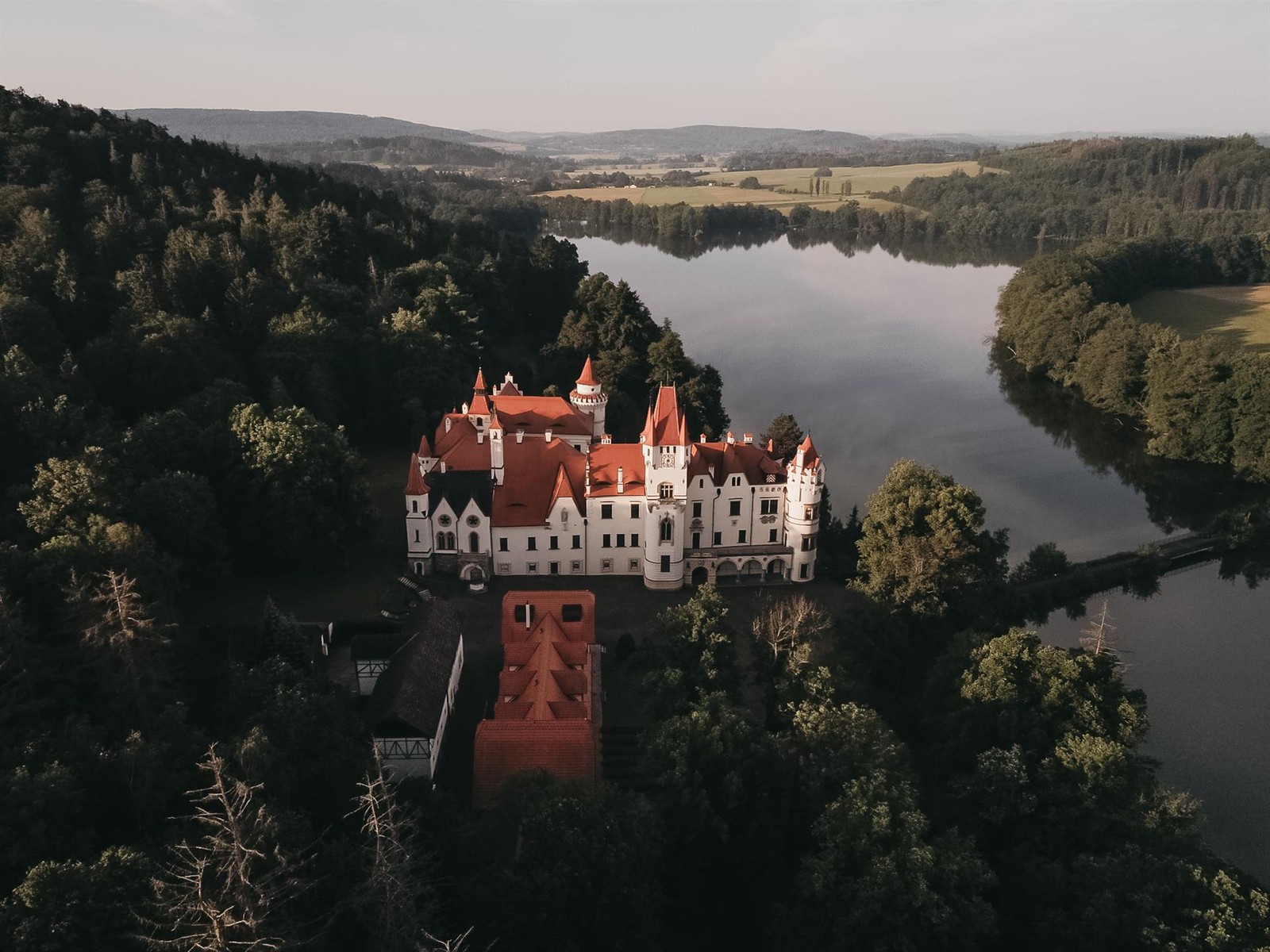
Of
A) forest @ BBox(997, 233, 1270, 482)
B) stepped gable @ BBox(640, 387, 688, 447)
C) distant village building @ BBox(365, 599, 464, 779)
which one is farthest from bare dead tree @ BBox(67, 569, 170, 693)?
forest @ BBox(997, 233, 1270, 482)

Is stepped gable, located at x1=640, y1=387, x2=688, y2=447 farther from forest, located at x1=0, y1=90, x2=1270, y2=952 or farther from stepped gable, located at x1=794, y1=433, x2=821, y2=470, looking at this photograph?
forest, located at x1=0, y1=90, x2=1270, y2=952

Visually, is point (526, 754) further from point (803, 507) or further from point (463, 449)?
point (463, 449)

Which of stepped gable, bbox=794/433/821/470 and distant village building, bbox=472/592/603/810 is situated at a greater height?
stepped gable, bbox=794/433/821/470

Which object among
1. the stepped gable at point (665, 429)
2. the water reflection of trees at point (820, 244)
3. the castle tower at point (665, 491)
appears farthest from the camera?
the water reflection of trees at point (820, 244)

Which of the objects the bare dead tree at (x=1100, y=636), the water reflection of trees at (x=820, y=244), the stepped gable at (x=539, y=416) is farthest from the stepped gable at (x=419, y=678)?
the water reflection of trees at (x=820, y=244)

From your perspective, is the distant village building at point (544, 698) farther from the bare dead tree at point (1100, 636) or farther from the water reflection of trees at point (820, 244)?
the water reflection of trees at point (820, 244)

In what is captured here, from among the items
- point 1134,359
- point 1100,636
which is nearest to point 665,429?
point 1100,636
